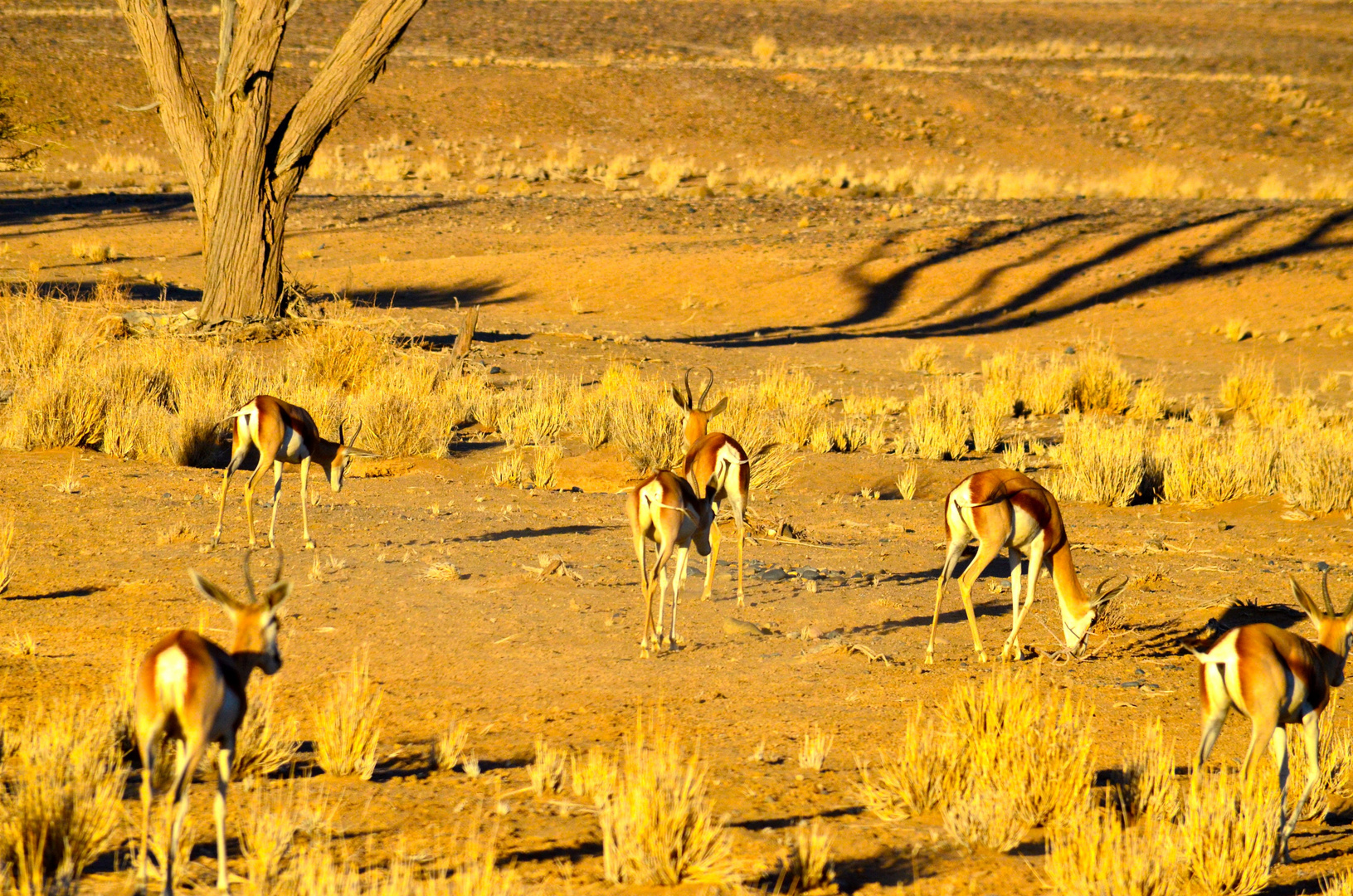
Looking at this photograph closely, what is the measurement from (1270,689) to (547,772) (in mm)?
2767

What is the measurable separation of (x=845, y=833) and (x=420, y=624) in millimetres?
3480

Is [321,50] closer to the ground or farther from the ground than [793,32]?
closer to the ground

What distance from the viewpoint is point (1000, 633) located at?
8.43m

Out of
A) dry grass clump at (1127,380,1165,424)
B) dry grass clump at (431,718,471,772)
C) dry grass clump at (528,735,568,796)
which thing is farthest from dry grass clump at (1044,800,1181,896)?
dry grass clump at (1127,380,1165,424)

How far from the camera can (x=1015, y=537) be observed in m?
7.26

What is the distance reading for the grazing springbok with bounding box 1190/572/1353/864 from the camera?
486 cm

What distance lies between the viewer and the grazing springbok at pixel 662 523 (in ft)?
23.3

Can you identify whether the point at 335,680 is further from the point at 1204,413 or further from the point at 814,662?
the point at 1204,413

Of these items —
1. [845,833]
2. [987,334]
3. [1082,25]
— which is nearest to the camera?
[845,833]

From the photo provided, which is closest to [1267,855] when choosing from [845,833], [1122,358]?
[845,833]

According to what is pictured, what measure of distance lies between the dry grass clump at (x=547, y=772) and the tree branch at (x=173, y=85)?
13.7 meters

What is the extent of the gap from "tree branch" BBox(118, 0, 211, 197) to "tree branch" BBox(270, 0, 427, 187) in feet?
3.17

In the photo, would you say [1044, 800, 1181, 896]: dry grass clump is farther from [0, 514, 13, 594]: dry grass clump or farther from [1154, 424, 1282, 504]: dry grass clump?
[1154, 424, 1282, 504]: dry grass clump

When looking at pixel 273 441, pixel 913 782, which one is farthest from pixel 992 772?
pixel 273 441
